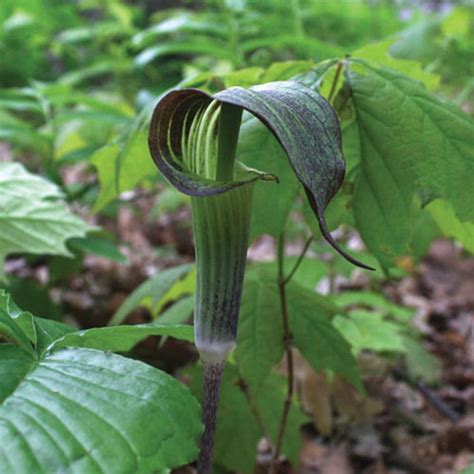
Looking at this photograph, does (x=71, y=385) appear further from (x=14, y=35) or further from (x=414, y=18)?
(x=14, y=35)

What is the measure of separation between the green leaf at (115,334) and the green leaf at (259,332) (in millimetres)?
362

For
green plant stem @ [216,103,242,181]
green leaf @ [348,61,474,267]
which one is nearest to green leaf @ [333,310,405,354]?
green leaf @ [348,61,474,267]

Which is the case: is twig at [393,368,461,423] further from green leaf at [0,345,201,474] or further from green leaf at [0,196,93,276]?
green leaf at [0,345,201,474]

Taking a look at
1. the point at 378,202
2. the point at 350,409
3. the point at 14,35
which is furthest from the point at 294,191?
the point at 14,35

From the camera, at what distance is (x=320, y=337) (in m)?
1.22

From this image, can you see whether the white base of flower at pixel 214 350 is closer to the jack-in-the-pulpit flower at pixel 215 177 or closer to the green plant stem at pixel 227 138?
the jack-in-the-pulpit flower at pixel 215 177

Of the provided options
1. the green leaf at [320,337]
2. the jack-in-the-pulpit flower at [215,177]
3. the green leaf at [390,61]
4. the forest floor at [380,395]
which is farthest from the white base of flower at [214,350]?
the forest floor at [380,395]

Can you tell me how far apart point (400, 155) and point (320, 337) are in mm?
401

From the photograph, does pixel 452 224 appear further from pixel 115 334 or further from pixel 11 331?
pixel 11 331

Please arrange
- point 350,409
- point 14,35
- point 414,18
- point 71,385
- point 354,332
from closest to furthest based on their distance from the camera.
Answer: point 71,385 < point 354,332 < point 350,409 < point 414,18 < point 14,35

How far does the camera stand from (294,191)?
107 centimetres

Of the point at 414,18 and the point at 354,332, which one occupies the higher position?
the point at 414,18

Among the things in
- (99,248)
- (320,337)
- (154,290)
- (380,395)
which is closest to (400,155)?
(320,337)

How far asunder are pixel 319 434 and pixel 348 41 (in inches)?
95.8
